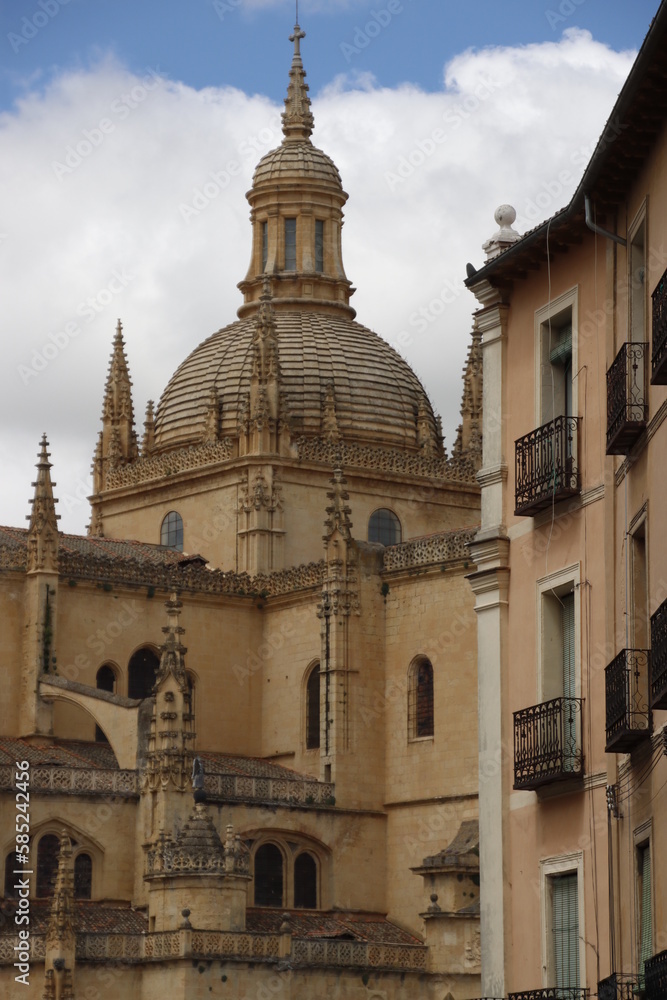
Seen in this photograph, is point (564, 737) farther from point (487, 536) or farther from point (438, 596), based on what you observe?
point (438, 596)

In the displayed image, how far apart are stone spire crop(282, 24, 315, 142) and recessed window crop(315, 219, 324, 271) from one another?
337cm

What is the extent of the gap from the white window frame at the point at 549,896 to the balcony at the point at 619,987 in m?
1.11

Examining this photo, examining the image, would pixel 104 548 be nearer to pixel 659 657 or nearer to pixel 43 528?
pixel 43 528

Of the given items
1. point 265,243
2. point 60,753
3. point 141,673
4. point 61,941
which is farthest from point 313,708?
point 265,243

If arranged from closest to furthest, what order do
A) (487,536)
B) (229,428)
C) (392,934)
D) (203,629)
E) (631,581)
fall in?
(631,581)
(487,536)
(392,934)
(203,629)
(229,428)

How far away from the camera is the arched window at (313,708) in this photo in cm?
5894

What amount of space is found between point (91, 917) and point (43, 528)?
1074 centimetres

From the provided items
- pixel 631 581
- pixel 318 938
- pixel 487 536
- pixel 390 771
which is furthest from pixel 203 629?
pixel 631 581

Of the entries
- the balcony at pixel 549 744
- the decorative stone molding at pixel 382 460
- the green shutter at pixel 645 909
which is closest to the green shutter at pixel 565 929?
the balcony at pixel 549 744

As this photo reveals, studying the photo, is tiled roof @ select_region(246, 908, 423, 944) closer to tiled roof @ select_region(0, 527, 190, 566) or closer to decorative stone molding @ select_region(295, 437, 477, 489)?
tiled roof @ select_region(0, 527, 190, 566)

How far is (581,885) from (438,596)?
32.9 metres

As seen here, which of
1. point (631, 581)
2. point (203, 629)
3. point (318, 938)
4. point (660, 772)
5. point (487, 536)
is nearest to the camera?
point (660, 772)

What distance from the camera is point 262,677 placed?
2406 inches

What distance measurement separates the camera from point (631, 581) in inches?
906
